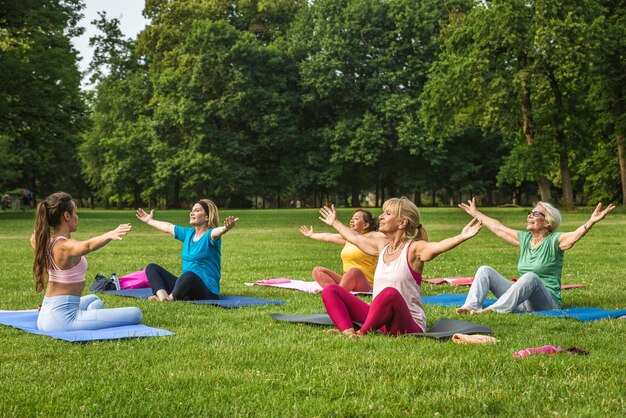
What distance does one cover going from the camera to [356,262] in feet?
38.7

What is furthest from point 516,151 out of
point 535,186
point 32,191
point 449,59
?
point 32,191

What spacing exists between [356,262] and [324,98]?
52146 mm

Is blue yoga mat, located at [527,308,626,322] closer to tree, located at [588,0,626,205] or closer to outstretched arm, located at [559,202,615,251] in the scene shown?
outstretched arm, located at [559,202,615,251]

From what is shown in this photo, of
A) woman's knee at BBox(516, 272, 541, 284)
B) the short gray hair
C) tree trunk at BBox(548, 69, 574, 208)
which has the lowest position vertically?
woman's knee at BBox(516, 272, 541, 284)

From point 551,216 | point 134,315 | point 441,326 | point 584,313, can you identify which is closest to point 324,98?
point 551,216

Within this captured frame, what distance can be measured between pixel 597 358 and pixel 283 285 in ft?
22.1

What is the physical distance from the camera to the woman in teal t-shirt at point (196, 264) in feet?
35.2

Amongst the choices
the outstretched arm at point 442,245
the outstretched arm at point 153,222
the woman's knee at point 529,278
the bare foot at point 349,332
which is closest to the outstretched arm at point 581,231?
the woman's knee at point 529,278

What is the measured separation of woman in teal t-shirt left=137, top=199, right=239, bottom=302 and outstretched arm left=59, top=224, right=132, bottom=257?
2844mm

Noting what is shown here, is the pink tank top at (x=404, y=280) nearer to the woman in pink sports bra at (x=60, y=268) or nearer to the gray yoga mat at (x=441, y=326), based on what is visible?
the gray yoga mat at (x=441, y=326)

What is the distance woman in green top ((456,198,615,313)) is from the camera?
942 centimetres

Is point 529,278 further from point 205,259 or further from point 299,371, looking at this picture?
point 205,259

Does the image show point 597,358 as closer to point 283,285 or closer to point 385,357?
point 385,357

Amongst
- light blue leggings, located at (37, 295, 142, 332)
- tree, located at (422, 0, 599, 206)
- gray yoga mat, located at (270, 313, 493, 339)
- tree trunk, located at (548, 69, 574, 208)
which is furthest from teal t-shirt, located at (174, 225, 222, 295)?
tree trunk, located at (548, 69, 574, 208)
